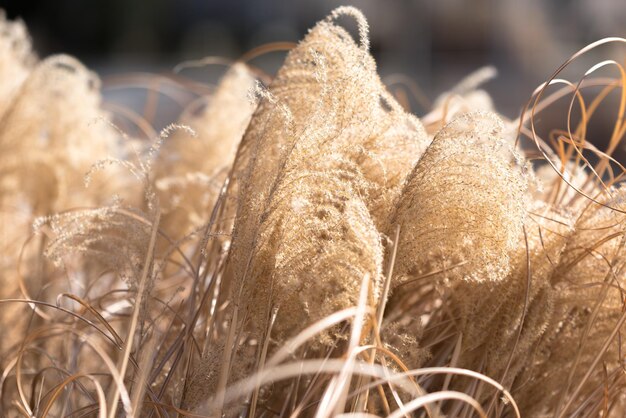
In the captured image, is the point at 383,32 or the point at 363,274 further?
the point at 383,32

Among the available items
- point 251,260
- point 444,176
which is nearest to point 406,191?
point 444,176

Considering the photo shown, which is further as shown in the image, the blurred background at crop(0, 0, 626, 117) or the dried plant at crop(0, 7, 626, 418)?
the blurred background at crop(0, 0, 626, 117)

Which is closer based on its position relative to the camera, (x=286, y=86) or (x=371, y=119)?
(x=371, y=119)

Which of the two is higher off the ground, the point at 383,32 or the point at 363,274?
the point at 383,32

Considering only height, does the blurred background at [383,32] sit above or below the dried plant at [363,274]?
above

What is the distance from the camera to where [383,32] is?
7.36m

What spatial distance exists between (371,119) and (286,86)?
153 millimetres

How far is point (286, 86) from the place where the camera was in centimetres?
91

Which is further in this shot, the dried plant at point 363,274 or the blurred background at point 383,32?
the blurred background at point 383,32

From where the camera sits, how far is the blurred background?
261 inches

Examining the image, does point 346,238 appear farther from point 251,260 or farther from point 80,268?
point 80,268

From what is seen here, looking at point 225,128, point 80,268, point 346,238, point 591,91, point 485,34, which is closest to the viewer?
point 346,238

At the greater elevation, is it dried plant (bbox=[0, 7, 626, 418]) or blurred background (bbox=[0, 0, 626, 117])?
blurred background (bbox=[0, 0, 626, 117])

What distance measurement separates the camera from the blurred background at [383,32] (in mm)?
6621
